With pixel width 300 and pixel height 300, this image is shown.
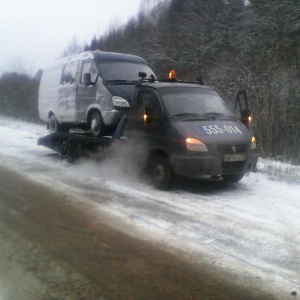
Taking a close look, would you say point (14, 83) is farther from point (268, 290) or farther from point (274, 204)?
point (268, 290)

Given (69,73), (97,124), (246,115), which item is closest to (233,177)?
(246,115)

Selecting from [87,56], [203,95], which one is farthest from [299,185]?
[87,56]

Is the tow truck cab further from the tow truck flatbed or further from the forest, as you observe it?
the forest

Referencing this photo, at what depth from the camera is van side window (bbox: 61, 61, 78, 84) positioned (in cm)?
1177

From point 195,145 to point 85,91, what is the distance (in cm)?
418

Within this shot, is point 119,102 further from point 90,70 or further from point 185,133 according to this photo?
point 185,133

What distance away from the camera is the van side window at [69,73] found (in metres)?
11.8

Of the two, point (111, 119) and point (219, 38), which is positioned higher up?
point (219, 38)

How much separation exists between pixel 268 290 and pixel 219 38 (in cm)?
3249

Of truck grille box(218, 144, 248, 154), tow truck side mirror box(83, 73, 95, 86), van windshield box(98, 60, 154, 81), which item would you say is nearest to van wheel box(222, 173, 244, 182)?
truck grille box(218, 144, 248, 154)

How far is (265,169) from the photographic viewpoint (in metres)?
10.5

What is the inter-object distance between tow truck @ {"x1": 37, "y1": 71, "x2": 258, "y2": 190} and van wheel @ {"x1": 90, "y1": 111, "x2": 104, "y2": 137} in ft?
1.48

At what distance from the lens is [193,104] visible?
351 inches

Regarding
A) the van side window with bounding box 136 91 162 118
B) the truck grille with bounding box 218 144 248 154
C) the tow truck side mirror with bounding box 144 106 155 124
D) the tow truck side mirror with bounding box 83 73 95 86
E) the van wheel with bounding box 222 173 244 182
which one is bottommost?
the van wheel with bounding box 222 173 244 182
